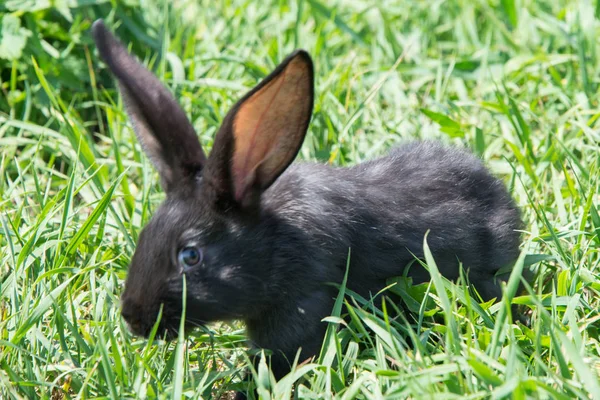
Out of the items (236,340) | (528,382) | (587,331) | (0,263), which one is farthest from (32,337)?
(587,331)

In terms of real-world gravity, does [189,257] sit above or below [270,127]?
below

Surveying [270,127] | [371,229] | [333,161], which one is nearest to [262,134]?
[270,127]

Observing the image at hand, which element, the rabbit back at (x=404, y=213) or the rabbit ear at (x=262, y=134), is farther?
the rabbit back at (x=404, y=213)

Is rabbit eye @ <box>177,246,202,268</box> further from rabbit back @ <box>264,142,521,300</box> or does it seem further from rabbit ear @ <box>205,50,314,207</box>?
rabbit back @ <box>264,142,521,300</box>

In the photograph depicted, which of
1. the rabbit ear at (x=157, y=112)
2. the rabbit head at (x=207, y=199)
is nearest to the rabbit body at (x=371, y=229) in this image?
the rabbit head at (x=207, y=199)

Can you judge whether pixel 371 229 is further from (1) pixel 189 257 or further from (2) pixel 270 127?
(1) pixel 189 257

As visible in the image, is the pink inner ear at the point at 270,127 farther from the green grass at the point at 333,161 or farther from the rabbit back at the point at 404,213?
the green grass at the point at 333,161

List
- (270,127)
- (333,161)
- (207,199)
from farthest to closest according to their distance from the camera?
(333,161), (207,199), (270,127)

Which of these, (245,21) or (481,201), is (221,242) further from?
(245,21)
